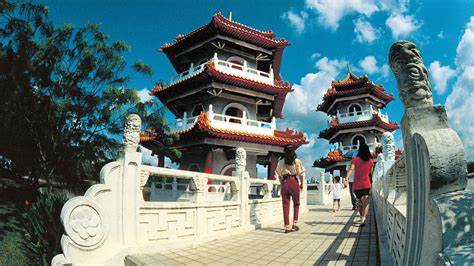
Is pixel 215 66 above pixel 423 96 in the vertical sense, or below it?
above

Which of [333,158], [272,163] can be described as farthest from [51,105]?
[333,158]

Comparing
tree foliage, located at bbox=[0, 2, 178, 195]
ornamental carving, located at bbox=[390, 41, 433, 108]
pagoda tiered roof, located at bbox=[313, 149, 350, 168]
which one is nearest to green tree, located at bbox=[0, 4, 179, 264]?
tree foliage, located at bbox=[0, 2, 178, 195]

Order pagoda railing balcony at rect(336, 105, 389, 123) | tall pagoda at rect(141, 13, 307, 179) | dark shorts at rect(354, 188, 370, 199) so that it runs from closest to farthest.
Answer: dark shorts at rect(354, 188, 370, 199), tall pagoda at rect(141, 13, 307, 179), pagoda railing balcony at rect(336, 105, 389, 123)

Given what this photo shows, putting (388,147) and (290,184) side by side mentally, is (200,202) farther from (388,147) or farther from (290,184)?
(388,147)

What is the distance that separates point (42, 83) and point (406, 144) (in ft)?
33.3

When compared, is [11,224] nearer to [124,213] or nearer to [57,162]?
[57,162]

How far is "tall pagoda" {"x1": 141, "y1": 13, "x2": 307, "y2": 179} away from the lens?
13219 millimetres

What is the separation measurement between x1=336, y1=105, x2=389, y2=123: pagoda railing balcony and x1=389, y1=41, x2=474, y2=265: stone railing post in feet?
76.4

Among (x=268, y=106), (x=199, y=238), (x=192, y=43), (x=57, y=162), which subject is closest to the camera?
(x=199, y=238)

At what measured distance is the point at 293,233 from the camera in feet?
20.8

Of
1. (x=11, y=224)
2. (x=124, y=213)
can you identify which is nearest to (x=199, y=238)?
(x=124, y=213)

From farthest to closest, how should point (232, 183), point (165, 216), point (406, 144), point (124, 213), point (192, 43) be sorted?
point (192, 43) < point (232, 183) < point (165, 216) < point (124, 213) < point (406, 144)

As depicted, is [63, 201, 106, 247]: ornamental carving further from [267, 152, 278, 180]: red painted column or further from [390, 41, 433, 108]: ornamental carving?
[267, 152, 278, 180]: red painted column

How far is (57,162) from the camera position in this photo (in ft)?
28.7
